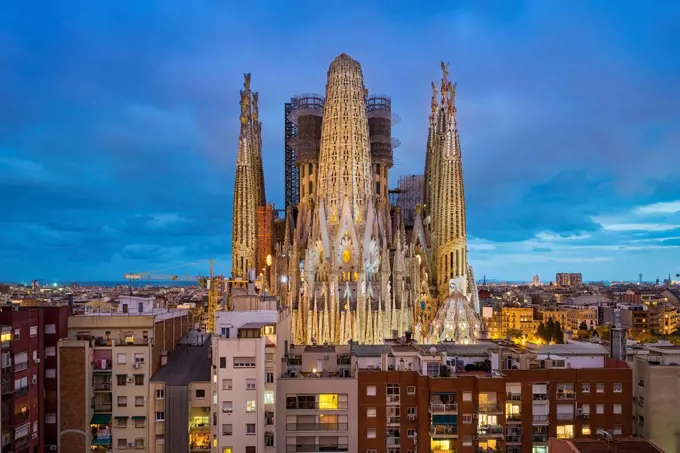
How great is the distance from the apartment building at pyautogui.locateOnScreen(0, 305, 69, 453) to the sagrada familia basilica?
21.7m

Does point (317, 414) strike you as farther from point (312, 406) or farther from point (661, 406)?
point (661, 406)

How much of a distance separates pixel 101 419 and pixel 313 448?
29.4 feet

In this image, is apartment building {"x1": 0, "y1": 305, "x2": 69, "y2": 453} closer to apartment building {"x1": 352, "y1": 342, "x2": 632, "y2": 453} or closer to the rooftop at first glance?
the rooftop

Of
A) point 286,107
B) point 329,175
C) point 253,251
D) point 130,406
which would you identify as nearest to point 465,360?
point 130,406

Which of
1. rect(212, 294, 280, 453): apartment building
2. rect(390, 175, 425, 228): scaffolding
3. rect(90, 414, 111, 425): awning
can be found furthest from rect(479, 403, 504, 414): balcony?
rect(390, 175, 425, 228): scaffolding

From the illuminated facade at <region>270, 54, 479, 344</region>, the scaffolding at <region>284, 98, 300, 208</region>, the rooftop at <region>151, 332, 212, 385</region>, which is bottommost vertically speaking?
the rooftop at <region>151, 332, 212, 385</region>

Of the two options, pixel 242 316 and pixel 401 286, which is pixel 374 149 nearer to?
pixel 401 286

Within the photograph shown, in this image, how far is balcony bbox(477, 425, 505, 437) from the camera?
83.2 ft

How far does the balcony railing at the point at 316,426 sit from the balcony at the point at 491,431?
5.20 m

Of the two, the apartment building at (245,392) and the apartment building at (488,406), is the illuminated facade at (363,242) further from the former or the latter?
the apartment building at (245,392)

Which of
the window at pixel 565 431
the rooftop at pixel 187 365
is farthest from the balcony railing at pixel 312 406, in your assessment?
the window at pixel 565 431

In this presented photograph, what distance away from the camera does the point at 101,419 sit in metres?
27.7

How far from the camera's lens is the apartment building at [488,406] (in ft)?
83.5

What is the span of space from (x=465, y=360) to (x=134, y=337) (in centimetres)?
1459
